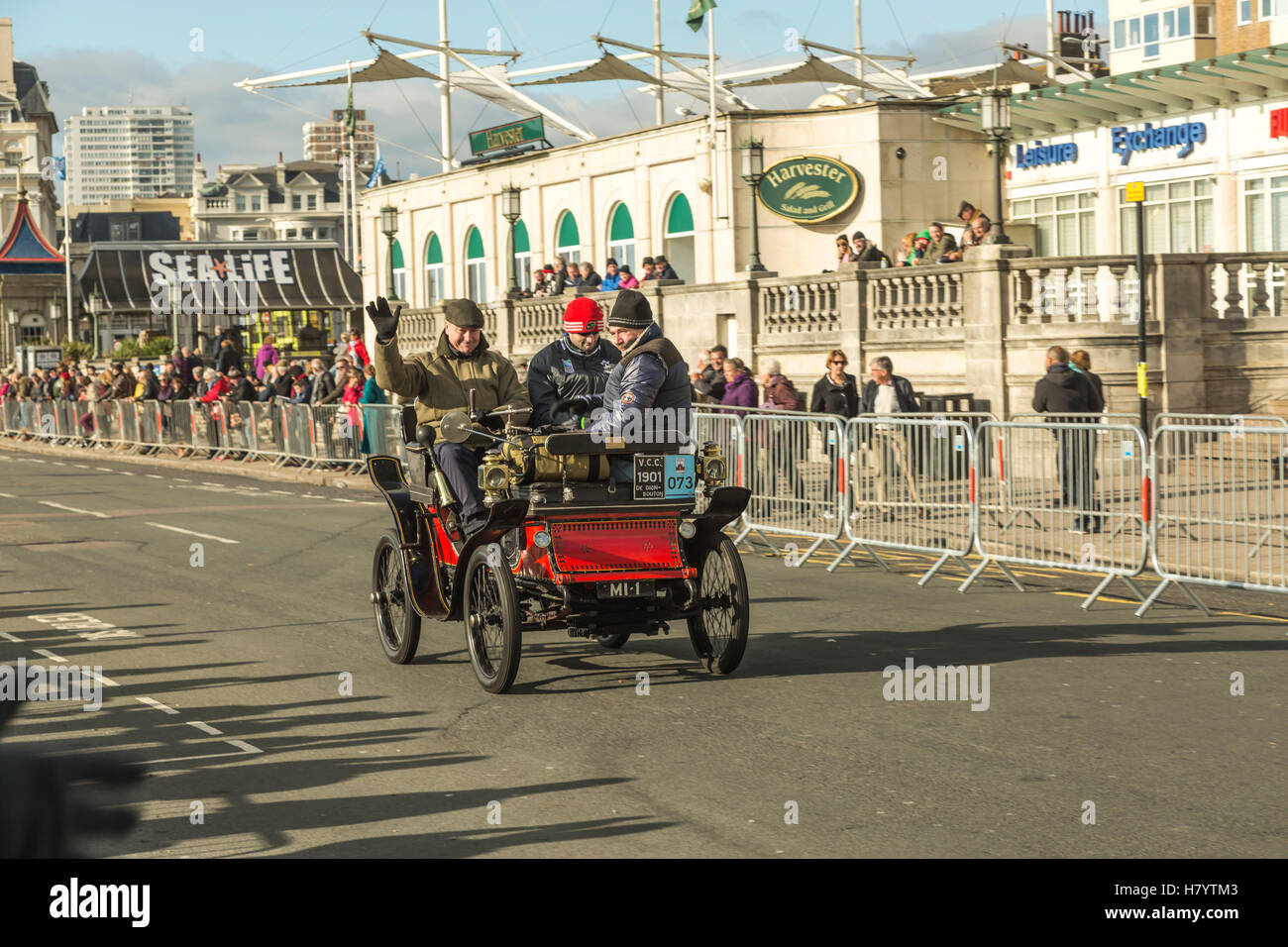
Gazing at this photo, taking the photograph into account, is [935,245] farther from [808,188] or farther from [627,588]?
[627,588]

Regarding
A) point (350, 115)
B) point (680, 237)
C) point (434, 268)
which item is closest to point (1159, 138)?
point (680, 237)

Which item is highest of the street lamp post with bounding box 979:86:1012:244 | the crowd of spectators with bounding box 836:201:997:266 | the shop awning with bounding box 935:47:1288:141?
the shop awning with bounding box 935:47:1288:141

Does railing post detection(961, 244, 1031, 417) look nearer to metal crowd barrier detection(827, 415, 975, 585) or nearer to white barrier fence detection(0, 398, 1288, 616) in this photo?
white barrier fence detection(0, 398, 1288, 616)

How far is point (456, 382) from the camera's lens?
9531 millimetres

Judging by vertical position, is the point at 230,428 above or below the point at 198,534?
above

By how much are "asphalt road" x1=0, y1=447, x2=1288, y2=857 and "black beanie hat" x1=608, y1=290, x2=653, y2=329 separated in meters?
1.97

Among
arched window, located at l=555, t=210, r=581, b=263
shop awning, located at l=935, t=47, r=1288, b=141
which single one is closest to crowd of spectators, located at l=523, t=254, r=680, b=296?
arched window, located at l=555, t=210, r=581, b=263

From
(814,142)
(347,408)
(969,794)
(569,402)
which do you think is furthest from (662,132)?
(969,794)

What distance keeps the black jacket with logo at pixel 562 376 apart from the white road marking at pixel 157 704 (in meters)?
2.48

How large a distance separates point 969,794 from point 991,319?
17.2 metres

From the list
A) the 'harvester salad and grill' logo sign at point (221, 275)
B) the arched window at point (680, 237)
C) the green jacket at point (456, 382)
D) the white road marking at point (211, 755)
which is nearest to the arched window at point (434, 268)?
the arched window at point (680, 237)

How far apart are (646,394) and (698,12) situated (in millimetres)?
31540

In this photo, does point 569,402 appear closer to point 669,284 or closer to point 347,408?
point 347,408

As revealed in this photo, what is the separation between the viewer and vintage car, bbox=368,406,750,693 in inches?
344
